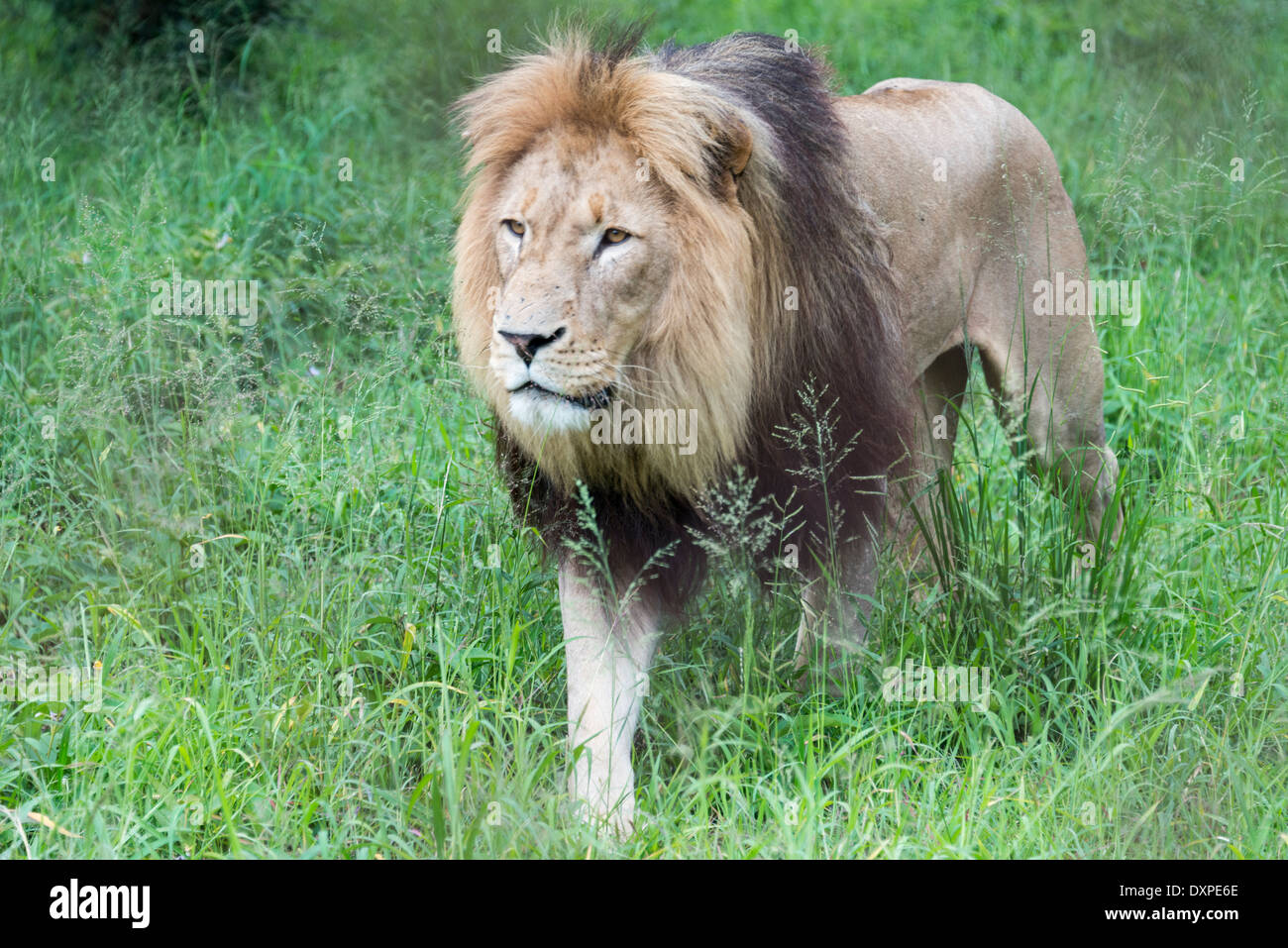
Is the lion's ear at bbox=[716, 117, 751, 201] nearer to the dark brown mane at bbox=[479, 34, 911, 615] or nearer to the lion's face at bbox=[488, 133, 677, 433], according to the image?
the dark brown mane at bbox=[479, 34, 911, 615]

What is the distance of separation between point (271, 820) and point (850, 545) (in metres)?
1.58

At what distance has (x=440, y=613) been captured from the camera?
3.78 meters

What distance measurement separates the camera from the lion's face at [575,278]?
288 cm

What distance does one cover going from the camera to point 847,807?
3094 mm

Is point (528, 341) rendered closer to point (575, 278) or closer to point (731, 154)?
point (575, 278)

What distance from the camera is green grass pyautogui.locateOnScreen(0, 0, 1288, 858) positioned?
119 inches

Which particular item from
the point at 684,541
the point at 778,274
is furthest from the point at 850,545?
the point at 778,274

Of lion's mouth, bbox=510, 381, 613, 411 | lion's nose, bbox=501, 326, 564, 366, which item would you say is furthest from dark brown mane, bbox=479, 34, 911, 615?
lion's nose, bbox=501, 326, 564, 366

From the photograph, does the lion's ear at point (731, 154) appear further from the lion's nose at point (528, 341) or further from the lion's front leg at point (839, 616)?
the lion's front leg at point (839, 616)

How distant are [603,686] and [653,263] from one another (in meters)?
0.99

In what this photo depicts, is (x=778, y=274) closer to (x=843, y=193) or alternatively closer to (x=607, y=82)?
(x=843, y=193)

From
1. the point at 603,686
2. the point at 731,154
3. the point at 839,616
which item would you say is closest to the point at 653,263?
the point at 731,154

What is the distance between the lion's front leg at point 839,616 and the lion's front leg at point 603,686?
1.43 feet

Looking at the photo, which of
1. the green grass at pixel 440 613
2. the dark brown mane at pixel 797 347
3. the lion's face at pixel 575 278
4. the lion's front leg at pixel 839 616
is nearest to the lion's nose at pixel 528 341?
the lion's face at pixel 575 278
